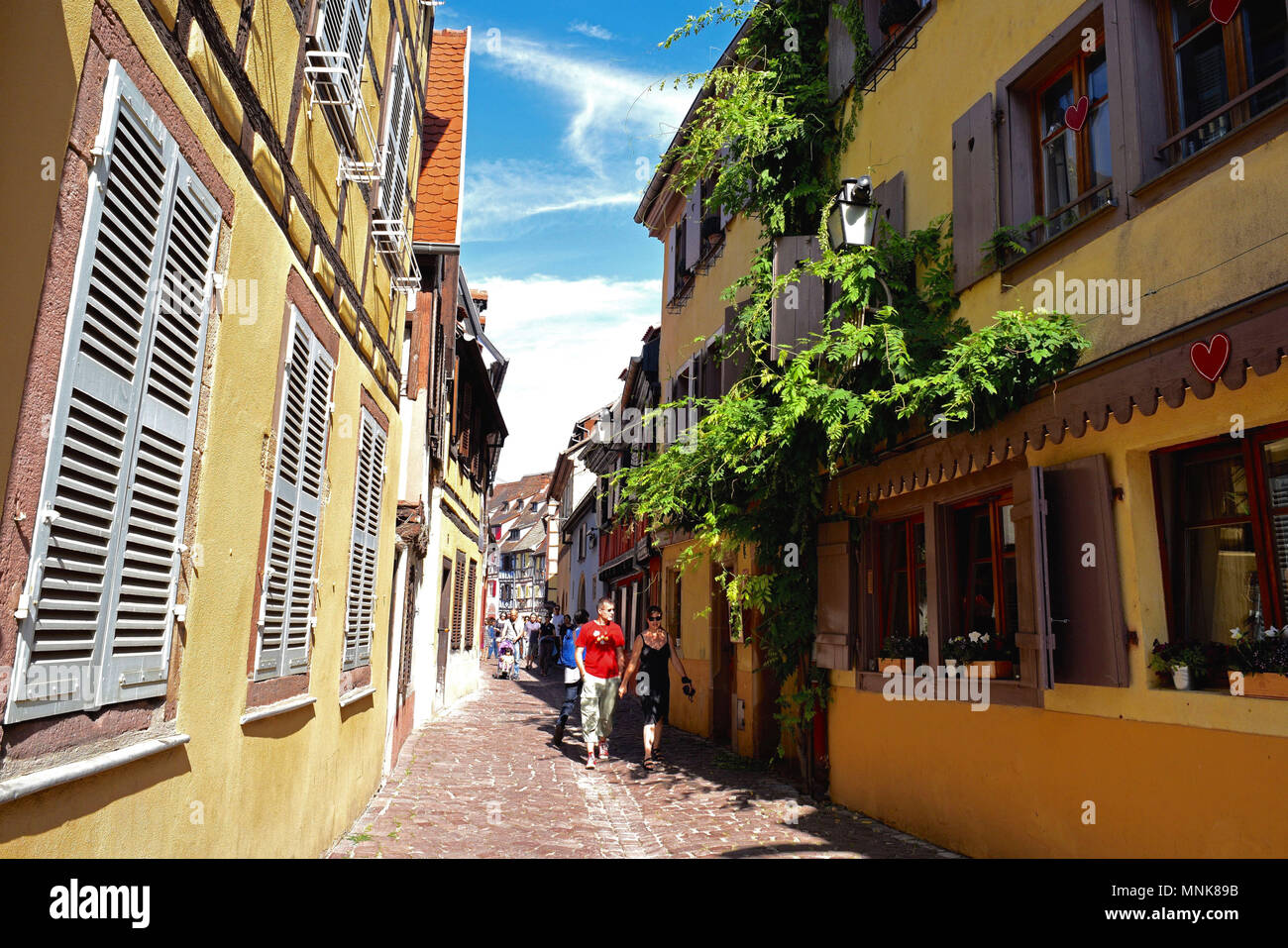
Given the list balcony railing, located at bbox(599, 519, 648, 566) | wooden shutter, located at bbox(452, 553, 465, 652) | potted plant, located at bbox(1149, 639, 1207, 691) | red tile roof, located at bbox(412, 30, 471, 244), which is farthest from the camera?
balcony railing, located at bbox(599, 519, 648, 566)

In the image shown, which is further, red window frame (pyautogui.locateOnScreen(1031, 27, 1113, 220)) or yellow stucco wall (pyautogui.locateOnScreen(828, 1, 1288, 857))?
red window frame (pyautogui.locateOnScreen(1031, 27, 1113, 220))

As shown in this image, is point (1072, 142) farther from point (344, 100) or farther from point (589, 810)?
point (589, 810)

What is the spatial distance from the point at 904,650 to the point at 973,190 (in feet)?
12.1

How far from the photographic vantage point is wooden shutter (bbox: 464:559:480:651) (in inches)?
813

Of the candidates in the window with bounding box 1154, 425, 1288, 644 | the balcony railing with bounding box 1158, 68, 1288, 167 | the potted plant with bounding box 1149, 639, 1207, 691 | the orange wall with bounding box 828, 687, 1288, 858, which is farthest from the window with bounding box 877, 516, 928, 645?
the balcony railing with bounding box 1158, 68, 1288, 167

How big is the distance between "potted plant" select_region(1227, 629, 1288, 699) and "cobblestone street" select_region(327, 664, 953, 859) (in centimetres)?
295

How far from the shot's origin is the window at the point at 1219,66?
4.91m

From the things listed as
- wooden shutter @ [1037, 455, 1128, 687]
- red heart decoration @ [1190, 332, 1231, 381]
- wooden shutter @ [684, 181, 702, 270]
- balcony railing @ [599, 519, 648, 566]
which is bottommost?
wooden shutter @ [1037, 455, 1128, 687]

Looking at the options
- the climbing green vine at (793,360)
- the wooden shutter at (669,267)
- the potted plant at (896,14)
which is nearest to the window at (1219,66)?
the climbing green vine at (793,360)

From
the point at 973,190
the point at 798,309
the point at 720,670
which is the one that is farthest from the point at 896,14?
the point at 720,670

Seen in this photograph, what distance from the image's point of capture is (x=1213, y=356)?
4.33 meters

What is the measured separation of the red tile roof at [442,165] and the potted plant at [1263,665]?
954 cm

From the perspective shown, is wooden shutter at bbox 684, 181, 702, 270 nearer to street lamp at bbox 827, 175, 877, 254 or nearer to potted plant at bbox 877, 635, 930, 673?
street lamp at bbox 827, 175, 877, 254
